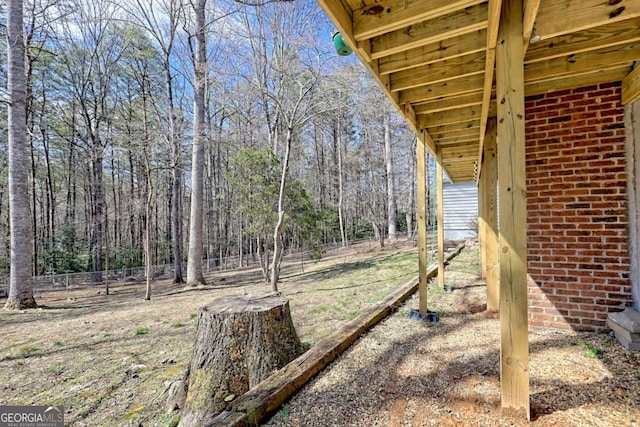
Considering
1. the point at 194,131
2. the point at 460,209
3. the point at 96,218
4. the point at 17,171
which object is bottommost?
the point at 460,209

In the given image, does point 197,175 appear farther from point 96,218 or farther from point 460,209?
point 460,209

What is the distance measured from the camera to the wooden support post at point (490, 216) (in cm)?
357

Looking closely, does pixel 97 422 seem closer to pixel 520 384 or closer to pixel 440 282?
pixel 520 384

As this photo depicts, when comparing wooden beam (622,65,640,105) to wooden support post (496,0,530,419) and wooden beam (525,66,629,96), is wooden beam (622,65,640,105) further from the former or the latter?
wooden support post (496,0,530,419)

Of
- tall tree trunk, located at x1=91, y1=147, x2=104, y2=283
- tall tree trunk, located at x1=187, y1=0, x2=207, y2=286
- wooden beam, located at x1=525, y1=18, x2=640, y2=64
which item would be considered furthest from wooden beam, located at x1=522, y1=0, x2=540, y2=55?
tall tree trunk, located at x1=91, y1=147, x2=104, y2=283

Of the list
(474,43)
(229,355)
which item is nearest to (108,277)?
(229,355)

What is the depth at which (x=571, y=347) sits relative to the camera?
2463mm

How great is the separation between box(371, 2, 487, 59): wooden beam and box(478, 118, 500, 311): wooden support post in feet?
7.21

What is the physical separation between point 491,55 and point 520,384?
2.01 metres

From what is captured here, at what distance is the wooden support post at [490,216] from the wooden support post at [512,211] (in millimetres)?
2169

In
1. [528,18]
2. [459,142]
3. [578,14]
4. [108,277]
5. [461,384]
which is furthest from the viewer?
[108,277]

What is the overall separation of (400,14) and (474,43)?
690 mm

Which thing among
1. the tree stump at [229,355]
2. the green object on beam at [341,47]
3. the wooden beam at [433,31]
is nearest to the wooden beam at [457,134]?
the green object on beam at [341,47]

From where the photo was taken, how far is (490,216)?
4152 millimetres
